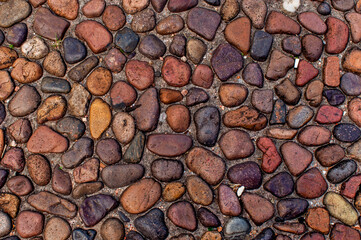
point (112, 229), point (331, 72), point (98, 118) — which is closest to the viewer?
point (112, 229)

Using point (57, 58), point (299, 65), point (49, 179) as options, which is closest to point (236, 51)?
point (299, 65)

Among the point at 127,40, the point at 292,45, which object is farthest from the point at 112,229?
the point at 292,45

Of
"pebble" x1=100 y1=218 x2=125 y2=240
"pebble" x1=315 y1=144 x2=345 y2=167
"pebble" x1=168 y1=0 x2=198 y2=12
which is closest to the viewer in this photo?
"pebble" x1=100 y1=218 x2=125 y2=240

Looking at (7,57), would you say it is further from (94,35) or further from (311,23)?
(311,23)

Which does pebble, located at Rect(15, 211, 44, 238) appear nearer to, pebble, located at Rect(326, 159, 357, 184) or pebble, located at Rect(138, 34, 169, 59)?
pebble, located at Rect(138, 34, 169, 59)

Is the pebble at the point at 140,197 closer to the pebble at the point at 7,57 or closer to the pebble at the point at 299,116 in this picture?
the pebble at the point at 299,116

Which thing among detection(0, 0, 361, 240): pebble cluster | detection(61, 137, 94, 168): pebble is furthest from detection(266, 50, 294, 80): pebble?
detection(61, 137, 94, 168): pebble
